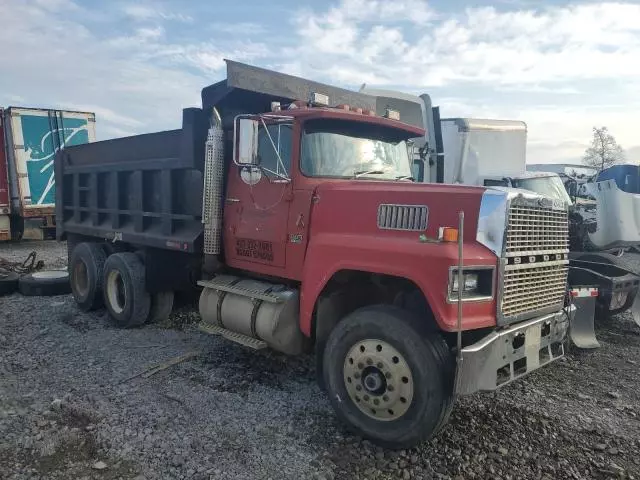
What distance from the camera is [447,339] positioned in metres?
Result: 3.82

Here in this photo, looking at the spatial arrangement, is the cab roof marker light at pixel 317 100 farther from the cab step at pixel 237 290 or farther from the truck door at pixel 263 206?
the cab step at pixel 237 290

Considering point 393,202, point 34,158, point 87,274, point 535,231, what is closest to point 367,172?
point 393,202

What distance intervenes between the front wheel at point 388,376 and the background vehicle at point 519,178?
1463mm

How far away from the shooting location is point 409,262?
11.9 feet

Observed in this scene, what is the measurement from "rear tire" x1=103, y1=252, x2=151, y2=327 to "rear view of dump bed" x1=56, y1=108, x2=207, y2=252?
1.01 ft

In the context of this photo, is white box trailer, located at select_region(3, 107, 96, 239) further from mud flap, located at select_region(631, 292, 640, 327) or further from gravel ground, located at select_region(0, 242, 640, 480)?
mud flap, located at select_region(631, 292, 640, 327)

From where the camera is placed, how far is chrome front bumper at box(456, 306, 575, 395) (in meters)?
3.44

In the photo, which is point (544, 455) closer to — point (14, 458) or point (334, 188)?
point (334, 188)

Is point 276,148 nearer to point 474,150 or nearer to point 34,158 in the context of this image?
point 474,150

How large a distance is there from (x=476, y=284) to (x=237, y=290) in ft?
8.15

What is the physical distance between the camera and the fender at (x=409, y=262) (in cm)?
344

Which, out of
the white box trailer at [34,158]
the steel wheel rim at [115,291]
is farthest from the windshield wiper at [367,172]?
the white box trailer at [34,158]

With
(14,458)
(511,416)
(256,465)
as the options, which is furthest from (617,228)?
(14,458)

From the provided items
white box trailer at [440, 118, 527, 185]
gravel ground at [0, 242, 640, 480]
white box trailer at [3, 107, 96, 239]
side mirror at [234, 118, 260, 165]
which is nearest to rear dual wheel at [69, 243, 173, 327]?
gravel ground at [0, 242, 640, 480]
